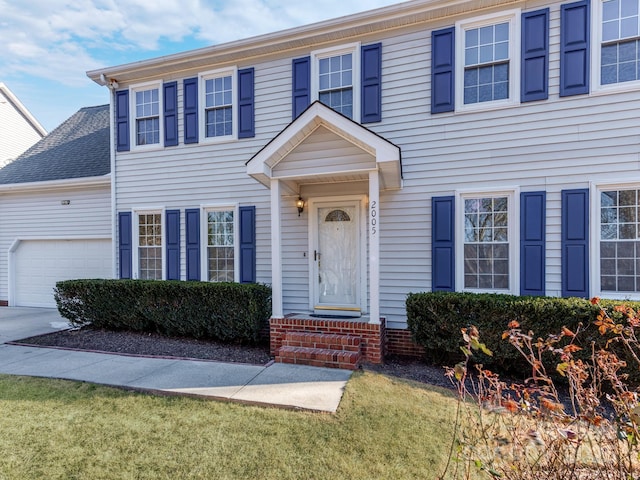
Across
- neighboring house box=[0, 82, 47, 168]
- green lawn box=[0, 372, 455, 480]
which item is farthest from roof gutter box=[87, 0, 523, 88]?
neighboring house box=[0, 82, 47, 168]

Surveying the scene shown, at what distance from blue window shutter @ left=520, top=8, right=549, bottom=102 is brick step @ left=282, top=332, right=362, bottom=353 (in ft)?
14.8

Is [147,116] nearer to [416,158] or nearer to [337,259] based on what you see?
[337,259]

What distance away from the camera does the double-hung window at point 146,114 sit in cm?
773

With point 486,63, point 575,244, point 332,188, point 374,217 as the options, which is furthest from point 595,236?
point 332,188

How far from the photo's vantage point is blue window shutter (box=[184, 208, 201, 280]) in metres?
7.35

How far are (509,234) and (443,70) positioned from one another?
9.34ft

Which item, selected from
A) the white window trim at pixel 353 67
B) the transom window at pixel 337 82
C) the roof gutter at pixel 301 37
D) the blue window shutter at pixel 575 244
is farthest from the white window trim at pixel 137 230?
the blue window shutter at pixel 575 244

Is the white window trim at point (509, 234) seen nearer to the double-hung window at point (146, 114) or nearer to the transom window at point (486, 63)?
the transom window at point (486, 63)

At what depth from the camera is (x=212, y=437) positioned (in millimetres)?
3166

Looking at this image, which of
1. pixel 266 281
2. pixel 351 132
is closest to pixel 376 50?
pixel 351 132

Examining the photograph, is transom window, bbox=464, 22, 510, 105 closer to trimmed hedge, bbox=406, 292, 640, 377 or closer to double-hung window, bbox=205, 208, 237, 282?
trimmed hedge, bbox=406, 292, 640, 377

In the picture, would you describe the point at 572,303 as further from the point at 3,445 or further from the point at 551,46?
the point at 3,445

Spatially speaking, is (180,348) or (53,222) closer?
(180,348)

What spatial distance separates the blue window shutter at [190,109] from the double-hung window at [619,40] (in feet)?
22.7
